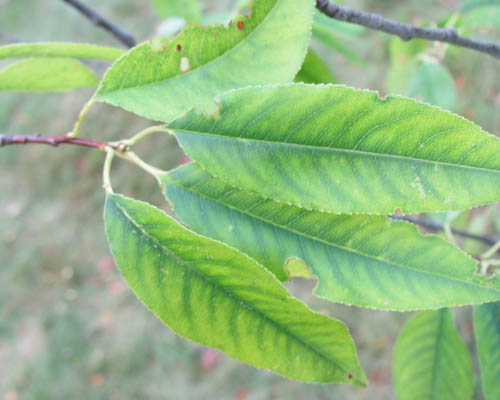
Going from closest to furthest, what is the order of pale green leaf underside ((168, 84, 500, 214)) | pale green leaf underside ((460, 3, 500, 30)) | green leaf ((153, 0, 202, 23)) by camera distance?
1. pale green leaf underside ((168, 84, 500, 214))
2. pale green leaf underside ((460, 3, 500, 30))
3. green leaf ((153, 0, 202, 23))

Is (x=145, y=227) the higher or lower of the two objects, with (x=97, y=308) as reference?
higher

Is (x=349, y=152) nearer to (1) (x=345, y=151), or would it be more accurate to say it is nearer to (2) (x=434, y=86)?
(1) (x=345, y=151)

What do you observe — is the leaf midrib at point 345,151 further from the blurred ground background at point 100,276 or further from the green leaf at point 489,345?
the blurred ground background at point 100,276

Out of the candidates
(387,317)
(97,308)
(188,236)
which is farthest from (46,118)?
(188,236)

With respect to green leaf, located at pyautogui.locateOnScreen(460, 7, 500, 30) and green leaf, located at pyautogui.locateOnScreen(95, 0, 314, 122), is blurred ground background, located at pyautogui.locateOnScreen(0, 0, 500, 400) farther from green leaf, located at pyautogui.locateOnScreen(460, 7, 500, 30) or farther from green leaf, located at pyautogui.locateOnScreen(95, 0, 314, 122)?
green leaf, located at pyautogui.locateOnScreen(95, 0, 314, 122)

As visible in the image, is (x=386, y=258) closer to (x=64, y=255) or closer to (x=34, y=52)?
(x=34, y=52)

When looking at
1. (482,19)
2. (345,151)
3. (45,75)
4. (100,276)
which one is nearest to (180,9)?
(45,75)

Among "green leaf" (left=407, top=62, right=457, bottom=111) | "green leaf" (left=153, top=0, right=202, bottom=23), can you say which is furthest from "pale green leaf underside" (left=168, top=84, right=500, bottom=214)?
"green leaf" (left=153, top=0, right=202, bottom=23)
